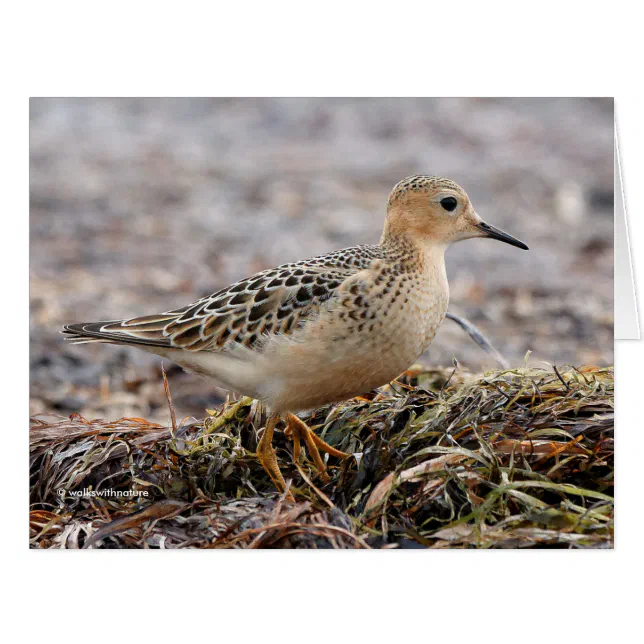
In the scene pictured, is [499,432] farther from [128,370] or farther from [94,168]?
[94,168]

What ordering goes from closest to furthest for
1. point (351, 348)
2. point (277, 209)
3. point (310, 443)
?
1. point (351, 348)
2. point (310, 443)
3. point (277, 209)

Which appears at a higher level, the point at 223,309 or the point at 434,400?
the point at 223,309

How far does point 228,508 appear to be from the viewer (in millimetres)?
3621

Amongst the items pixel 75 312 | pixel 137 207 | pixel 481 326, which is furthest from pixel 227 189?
pixel 481 326

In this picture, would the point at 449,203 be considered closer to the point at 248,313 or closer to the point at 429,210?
the point at 429,210

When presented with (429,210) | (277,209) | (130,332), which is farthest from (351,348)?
(277,209)

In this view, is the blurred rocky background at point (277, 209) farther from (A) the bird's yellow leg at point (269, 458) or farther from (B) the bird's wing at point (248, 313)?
(A) the bird's yellow leg at point (269, 458)

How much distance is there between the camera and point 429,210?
3.61m

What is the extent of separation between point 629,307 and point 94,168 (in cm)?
307

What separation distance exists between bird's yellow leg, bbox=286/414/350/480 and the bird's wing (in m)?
0.42

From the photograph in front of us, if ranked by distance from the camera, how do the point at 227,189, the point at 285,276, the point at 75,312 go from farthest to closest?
the point at 227,189 < the point at 75,312 < the point at 285,276

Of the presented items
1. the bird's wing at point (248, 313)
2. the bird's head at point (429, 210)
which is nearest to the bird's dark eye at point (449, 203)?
the bird's head at point (429, 210)

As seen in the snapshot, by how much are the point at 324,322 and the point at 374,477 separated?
2.21ft

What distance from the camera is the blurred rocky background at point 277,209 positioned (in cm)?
425
